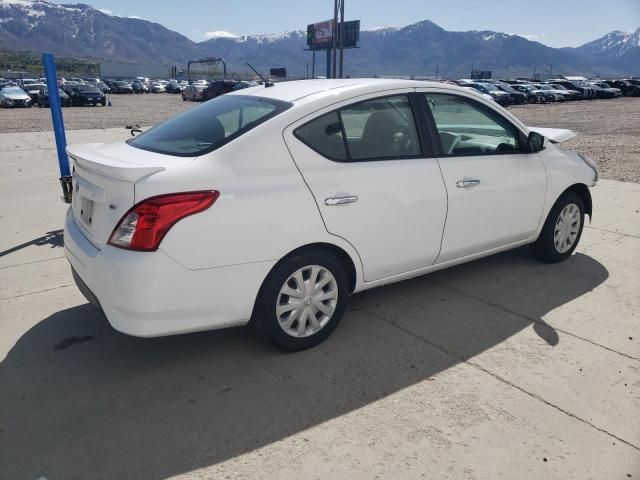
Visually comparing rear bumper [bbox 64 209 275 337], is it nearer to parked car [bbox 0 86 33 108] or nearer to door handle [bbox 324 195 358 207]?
door handle [bbox 324 195 358 207]

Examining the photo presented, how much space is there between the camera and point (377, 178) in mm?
3354

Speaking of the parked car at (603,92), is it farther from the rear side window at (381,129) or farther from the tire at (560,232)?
the rear side window at (381,129)

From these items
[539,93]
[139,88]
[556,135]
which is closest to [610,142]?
[556,135]

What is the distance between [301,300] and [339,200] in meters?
0.66

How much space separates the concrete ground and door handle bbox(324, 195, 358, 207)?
3.15ft

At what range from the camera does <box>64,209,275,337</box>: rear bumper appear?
2656 millimetres

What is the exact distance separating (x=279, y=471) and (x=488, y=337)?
1.83 meters

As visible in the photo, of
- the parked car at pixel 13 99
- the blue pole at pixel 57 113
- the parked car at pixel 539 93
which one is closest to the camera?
the blue pole at pixel 57 113

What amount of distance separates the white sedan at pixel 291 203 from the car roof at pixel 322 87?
0.02 metres

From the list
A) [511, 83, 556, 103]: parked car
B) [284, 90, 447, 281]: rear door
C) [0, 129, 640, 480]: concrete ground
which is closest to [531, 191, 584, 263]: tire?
[0, 129, 640, 480]: concrete ground

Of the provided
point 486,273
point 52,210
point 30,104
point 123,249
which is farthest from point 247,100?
point 30,104

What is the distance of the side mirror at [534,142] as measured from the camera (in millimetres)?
4250

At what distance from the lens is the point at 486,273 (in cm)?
469

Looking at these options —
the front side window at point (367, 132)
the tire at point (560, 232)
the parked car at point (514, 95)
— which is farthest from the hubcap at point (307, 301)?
the parked car at point (514, 95)
